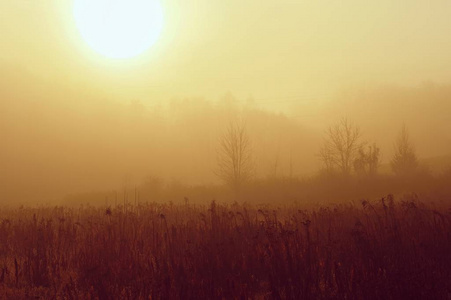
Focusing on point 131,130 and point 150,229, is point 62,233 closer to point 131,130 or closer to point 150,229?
point 150,229

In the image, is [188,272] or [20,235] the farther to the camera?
[20,235]

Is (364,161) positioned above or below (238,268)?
above

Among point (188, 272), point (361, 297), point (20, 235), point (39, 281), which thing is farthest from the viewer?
point (20, 235)

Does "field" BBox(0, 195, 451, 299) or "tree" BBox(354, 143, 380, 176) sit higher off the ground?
"tree" BBox(354, 143, 380, 176)

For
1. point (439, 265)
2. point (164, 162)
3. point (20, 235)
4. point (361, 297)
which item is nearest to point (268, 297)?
point (361, 297)

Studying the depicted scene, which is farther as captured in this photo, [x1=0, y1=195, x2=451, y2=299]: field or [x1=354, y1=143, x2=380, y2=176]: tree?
[x1=354, y1=143, x2=380, y2=176]: tree

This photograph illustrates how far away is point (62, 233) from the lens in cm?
827

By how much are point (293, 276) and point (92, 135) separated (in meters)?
59.4

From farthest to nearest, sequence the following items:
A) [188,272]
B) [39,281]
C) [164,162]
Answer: [164,162] < [39,281] < [188,272]

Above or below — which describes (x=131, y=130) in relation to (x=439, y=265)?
above

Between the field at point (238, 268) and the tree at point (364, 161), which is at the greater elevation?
the tree at point (364, 161)

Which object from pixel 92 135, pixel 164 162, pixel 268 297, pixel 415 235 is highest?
pixel 92 135

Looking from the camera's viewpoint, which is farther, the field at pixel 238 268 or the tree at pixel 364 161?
the tree at pixel 364 161

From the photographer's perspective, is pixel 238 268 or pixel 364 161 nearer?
pixel 238 268
